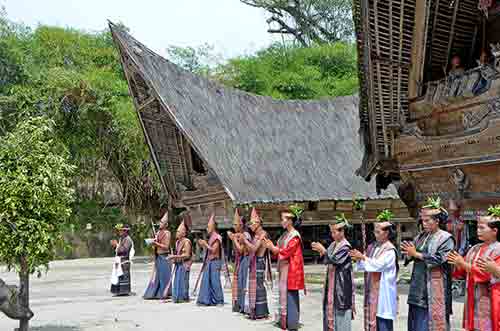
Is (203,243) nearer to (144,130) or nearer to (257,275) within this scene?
(257,275)

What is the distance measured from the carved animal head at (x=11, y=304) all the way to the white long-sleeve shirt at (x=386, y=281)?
13.2 feet

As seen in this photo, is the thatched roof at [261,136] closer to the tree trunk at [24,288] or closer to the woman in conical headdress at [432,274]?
the tree trunk at [24,288]

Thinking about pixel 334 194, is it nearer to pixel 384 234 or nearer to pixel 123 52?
pixel 123 52

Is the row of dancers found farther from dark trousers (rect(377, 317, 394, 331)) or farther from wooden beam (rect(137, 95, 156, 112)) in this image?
wooden beam (rect(137, 95, 156, 112))

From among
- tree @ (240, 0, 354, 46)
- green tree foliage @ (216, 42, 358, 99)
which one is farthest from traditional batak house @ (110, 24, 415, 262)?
tree @ (240, 0, 354, 46)

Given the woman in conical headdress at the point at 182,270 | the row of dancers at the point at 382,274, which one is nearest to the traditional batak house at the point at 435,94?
the row of dancers at the point at 382,274

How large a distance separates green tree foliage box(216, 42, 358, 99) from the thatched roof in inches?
440

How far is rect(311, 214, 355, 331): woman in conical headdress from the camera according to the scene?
6.41 meters

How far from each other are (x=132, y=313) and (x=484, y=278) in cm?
607

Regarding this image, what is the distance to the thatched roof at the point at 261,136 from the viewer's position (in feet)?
51.6

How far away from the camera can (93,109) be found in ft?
75.8

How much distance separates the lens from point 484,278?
4.78 meters

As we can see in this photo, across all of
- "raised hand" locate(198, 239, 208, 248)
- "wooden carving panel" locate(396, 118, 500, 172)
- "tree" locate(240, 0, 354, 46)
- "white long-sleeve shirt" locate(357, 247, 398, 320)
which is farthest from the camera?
"tree" locate(240, 0, 354, 46)

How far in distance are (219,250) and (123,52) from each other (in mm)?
7769
